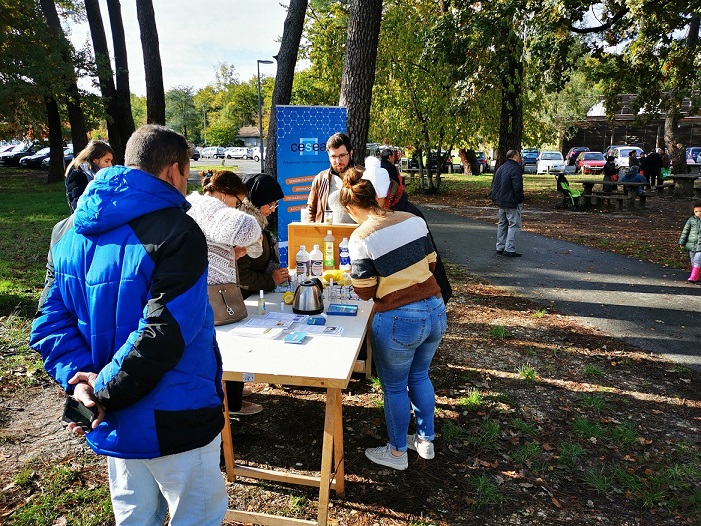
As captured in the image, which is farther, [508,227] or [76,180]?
[508,227]

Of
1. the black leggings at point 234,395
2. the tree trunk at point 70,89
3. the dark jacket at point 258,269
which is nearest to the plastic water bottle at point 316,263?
the dark jacket at point 258,269

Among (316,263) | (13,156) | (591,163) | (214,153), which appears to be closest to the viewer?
(316,263)

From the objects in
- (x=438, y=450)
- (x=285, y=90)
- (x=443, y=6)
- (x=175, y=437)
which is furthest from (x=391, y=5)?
(x=175, y=437)

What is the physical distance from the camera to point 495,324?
6047 millimetres

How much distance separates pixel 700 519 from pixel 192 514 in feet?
9.15

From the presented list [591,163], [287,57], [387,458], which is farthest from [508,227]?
[591,163]

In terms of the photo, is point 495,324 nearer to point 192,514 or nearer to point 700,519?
point 700,519

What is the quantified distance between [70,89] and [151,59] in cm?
589

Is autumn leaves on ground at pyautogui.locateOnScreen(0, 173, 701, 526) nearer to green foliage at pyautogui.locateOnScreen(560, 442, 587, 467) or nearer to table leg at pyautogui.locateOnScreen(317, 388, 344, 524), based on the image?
green foliage at pyautogui.locateOnScreen(560, 442, 587, 467)

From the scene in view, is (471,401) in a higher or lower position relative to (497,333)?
lower

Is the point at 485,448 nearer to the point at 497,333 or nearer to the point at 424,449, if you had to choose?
the point at 424,449

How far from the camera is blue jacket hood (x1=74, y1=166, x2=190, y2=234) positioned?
1.59 m

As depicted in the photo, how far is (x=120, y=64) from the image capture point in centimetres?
1519

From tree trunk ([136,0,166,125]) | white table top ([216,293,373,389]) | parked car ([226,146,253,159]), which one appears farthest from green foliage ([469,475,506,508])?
parked car ([226,146,253,159])
